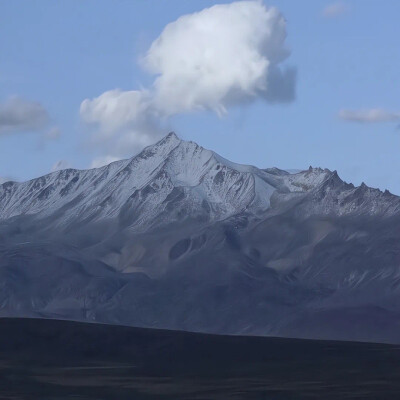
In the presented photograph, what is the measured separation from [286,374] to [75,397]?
26.9 m

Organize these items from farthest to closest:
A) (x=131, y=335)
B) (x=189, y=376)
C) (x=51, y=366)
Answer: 1. (x=131, y=335)
2. (x=51, y=366)
3. (x=189, y=376)

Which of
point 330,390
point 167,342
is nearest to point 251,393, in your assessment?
point 330,390

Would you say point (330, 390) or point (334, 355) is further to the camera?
point (334, 355)

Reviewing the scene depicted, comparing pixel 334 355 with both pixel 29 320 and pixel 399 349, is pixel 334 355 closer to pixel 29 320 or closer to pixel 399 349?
pixel 399 349

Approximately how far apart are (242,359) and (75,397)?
36.1m

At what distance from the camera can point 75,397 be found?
86875 millimetres

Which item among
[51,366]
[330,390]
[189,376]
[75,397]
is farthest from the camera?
[51,366]

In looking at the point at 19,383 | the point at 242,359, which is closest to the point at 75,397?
the point at 19,383

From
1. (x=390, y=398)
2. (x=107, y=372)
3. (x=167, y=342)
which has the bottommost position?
(x=390, y=398)

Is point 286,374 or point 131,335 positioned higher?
point 131,335

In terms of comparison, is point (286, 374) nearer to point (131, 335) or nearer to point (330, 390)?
point (330, 390)

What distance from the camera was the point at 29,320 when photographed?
14938 cm

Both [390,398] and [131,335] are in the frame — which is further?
[131,335]

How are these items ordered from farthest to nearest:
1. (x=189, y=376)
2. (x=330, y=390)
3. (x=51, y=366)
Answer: (x=51, y=366)
(x=189, y=376)
(x=330, y=390)
